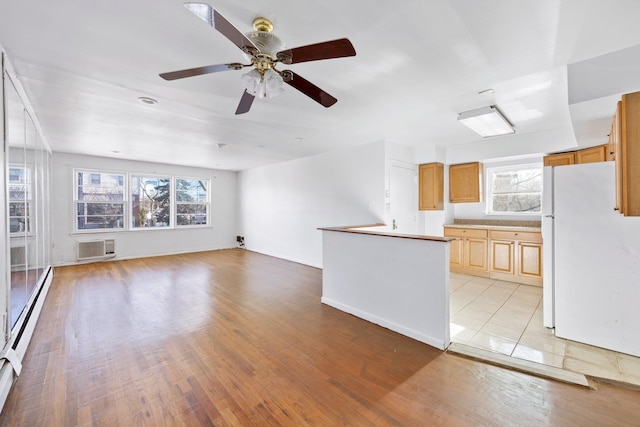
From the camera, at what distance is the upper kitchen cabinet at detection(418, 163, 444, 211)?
4.89m

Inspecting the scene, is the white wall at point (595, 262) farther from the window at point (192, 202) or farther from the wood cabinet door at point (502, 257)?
the window at point (192, 202)

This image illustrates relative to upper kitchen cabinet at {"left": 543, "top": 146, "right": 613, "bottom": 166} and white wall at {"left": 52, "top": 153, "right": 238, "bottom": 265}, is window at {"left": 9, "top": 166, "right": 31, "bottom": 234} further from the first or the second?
upper kitchen cabinet at {"left": 543, "top": 146, "right": 613, "bottom": 166}

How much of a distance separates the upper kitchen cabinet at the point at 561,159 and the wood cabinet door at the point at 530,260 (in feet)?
4.23

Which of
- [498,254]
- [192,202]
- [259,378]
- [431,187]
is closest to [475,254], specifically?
[498,254]

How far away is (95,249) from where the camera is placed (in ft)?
19.3

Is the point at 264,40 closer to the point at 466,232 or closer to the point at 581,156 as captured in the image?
the point at 466,232

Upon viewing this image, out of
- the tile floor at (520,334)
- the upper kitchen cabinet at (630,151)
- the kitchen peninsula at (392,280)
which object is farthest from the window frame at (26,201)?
the upper kitchen cabinet at (630,151)

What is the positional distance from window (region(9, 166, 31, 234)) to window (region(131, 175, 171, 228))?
370 centimetres

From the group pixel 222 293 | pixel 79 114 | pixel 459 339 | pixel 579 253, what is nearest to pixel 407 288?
pixel 459 339

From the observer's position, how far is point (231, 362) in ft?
7.23

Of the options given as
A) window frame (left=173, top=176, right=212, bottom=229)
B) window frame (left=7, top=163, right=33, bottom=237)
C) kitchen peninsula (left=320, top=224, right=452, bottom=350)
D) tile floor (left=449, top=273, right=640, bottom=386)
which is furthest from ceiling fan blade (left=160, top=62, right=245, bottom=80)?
window frame (left=173, top=176, right=212, bottom=229)

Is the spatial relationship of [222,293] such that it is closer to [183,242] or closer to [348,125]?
[348,125]

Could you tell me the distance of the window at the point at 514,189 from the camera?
4.76 metres

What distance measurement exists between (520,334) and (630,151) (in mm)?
1838
